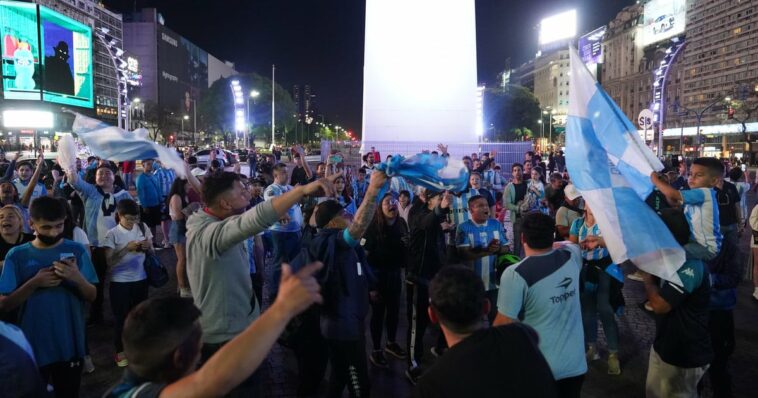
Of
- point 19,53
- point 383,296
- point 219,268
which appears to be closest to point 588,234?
point 383,296

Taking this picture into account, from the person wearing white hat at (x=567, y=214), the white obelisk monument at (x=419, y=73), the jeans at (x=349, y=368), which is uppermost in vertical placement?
the white obelisk monument at (x=419, y=73)

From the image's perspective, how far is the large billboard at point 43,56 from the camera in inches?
1563

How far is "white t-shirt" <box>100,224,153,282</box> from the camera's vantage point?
17.9ft

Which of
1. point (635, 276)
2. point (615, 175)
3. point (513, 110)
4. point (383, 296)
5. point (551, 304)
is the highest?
point (513, 110)

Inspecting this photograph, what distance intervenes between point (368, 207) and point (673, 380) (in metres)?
2.29

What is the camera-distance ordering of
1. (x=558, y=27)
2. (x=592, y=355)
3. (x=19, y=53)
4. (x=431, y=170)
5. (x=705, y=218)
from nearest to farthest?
(x=431, y=170), (x=705, y=218), (x=592, y=355), (x=19, y=53), (x=558, y=27)

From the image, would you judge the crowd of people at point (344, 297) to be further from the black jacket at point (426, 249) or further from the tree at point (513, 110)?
the tree at point (513, 110)

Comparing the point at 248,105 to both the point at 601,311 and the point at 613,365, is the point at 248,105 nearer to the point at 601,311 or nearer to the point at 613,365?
the point at 601,311

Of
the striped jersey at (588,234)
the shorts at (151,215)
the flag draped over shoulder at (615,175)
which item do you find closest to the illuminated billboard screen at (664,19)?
the shorts at (151,215)

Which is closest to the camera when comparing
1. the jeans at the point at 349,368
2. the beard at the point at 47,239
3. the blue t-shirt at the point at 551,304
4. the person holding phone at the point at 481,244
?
the blue t-shirt at the point at 551,304

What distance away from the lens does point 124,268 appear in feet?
17.9

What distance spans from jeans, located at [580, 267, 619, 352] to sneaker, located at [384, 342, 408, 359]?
6.35ft

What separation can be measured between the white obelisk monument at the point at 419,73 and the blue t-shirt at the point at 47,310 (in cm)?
1884

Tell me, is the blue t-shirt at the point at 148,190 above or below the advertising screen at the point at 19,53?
below
